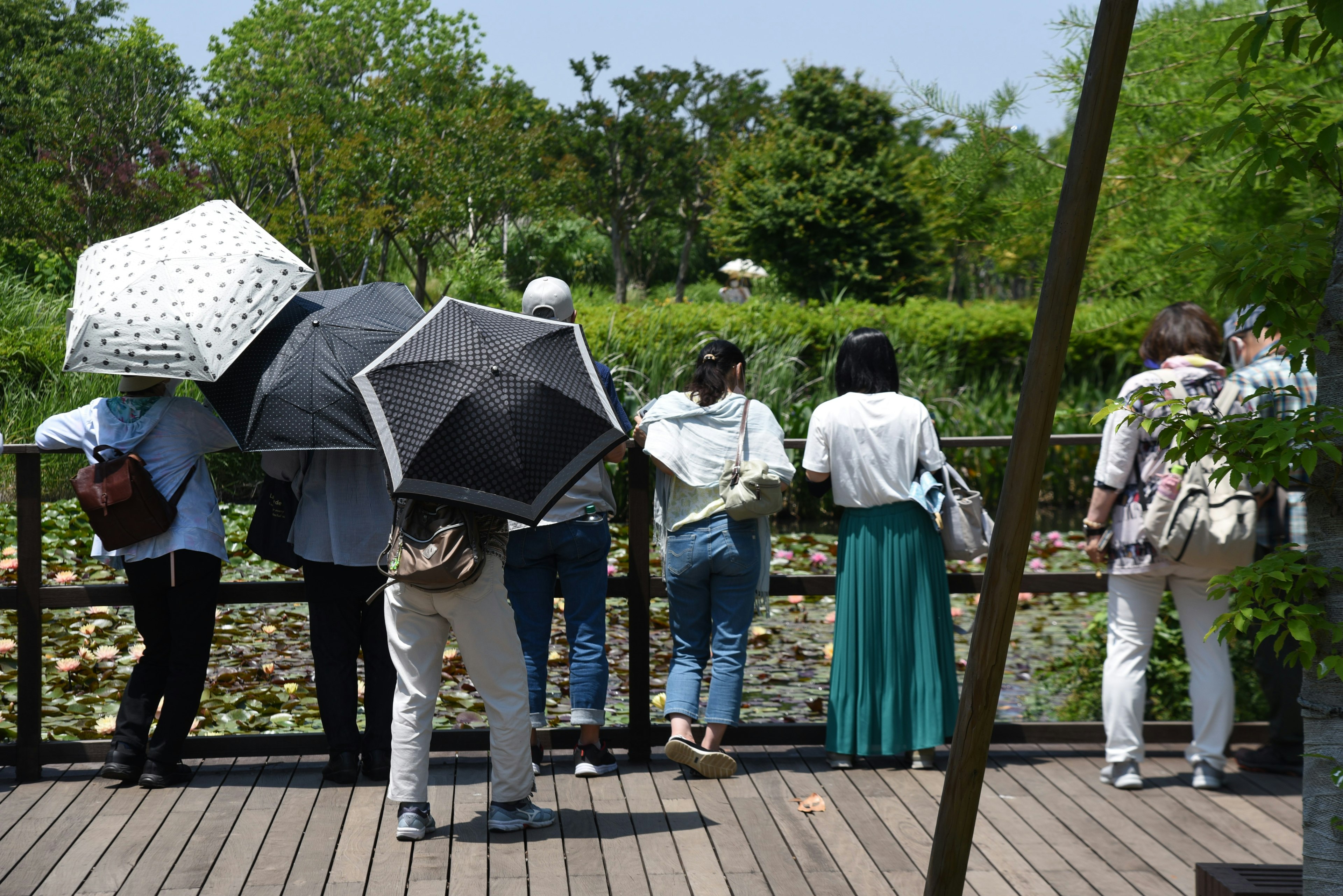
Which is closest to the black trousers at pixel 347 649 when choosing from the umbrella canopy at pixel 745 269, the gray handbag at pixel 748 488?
the gray handbag at pixel 748 488

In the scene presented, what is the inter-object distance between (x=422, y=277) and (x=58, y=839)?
16.9 metres

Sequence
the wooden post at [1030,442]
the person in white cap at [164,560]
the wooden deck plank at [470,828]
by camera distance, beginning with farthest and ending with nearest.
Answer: the person in white cap at [164,560] → the wooden deck plank at [470,828] → the wooden post at [1030,442]

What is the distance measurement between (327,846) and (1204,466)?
2.90 meters

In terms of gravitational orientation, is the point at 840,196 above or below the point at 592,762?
above

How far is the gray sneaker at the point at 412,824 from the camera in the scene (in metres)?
3.27

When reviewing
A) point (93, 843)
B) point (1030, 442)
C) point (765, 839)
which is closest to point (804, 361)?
point (765, 839)

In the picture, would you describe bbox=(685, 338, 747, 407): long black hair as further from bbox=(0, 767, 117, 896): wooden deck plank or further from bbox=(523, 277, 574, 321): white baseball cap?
bbox=(0, 767, 117, 896): wooden deck plank

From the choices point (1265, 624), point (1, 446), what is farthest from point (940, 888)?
point (1, 446)

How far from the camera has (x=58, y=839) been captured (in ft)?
10.8

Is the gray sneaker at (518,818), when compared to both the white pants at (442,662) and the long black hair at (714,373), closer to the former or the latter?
the white pants at (442,662)

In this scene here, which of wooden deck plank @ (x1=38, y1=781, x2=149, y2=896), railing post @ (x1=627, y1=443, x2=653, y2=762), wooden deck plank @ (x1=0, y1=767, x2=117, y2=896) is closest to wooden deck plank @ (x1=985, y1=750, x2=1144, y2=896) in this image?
railing post @ (x1=627, y1=443, x2=653, y2=762)

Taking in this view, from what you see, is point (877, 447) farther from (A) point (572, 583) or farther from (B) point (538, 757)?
(B) point (538, 757)

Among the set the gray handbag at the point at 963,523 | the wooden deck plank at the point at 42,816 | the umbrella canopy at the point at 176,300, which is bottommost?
the wooden deck plank at the point at 42,816

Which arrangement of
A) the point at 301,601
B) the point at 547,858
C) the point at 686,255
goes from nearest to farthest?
the point at 547,858 < the point at 301,601 < the point at 686,255
